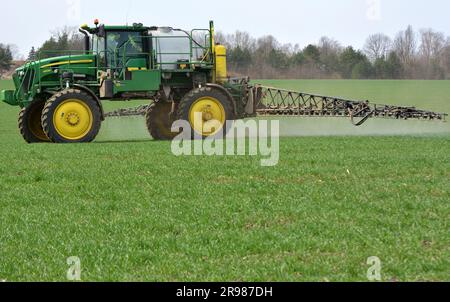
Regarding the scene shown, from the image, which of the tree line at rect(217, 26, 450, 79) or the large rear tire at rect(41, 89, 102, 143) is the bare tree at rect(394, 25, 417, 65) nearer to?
the tree line at rect(217, 26, 450, 79)

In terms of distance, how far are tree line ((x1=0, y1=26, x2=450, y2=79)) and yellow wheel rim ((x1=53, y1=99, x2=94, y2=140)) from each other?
29074mm

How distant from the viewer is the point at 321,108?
22500mm

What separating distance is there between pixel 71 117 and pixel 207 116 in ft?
11.4

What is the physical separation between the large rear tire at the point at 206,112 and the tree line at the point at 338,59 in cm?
2820

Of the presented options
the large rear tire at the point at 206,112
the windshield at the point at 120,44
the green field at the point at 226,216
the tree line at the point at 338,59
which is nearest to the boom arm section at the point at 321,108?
the large rear tire at the point at 206,112

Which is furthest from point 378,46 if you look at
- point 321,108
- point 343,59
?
point 321,108

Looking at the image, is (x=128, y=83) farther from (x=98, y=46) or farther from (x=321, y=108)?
(x=321, y=108)

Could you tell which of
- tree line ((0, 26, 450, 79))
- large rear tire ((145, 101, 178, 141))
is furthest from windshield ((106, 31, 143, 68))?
tree line ((0, 26, 450, 79))

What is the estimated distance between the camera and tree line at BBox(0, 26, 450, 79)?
53031 millimetres

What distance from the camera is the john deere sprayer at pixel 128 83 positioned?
784 inches

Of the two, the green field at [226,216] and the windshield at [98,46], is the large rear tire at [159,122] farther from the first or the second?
the green field at [226,216]

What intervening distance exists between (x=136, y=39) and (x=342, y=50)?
50517 mm

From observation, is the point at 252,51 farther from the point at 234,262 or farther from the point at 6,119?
the point at 234,262

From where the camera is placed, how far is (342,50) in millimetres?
69250
